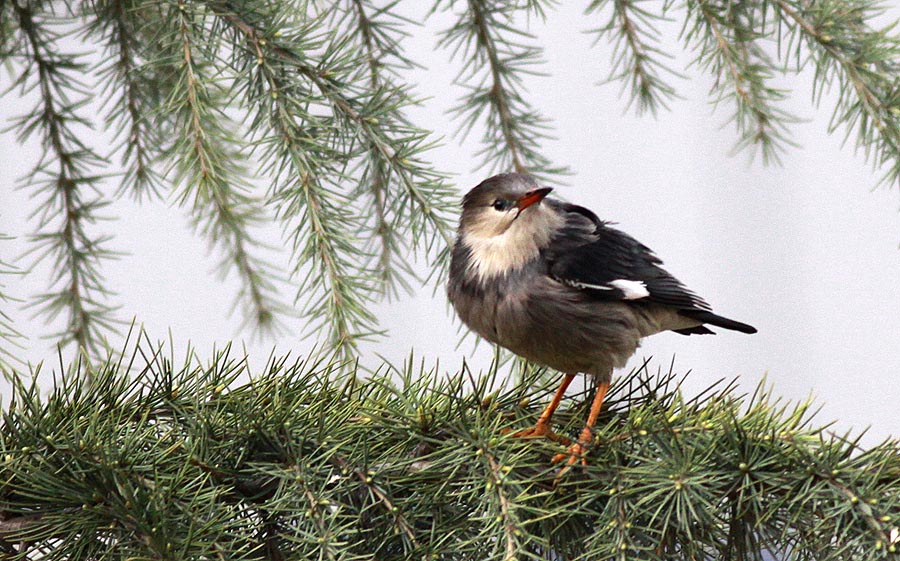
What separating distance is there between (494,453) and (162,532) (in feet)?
0.51

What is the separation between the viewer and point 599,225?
2.39 feet

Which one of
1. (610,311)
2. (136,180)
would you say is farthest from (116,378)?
(136,180)

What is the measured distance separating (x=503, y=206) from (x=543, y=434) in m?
0.21

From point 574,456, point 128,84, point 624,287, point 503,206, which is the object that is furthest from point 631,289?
point 128,84

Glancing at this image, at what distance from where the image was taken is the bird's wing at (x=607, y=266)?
0.68 metres

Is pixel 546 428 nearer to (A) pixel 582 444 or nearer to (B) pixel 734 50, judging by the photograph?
(A) pixel 582 444

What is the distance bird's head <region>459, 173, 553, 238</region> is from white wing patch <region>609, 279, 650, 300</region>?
0.07 m

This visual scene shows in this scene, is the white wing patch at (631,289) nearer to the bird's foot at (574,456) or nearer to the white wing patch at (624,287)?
the white wing patch at (624,287)

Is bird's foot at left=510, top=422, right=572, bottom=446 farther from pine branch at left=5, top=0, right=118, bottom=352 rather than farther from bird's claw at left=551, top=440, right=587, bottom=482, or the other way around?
pine branch at left=5, top=0, right=118, bottom=352

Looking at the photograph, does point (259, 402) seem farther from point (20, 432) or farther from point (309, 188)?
point (309, 188)

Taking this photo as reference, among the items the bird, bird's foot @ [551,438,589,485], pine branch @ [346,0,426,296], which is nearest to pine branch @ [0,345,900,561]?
bird's foot @ [551,438,589,485]

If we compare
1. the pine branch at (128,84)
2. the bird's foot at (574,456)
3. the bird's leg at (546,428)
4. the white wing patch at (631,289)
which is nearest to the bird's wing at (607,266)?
the white wing patch at (631,289)

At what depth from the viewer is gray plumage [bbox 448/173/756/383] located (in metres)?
0.67

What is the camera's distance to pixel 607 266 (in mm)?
694
